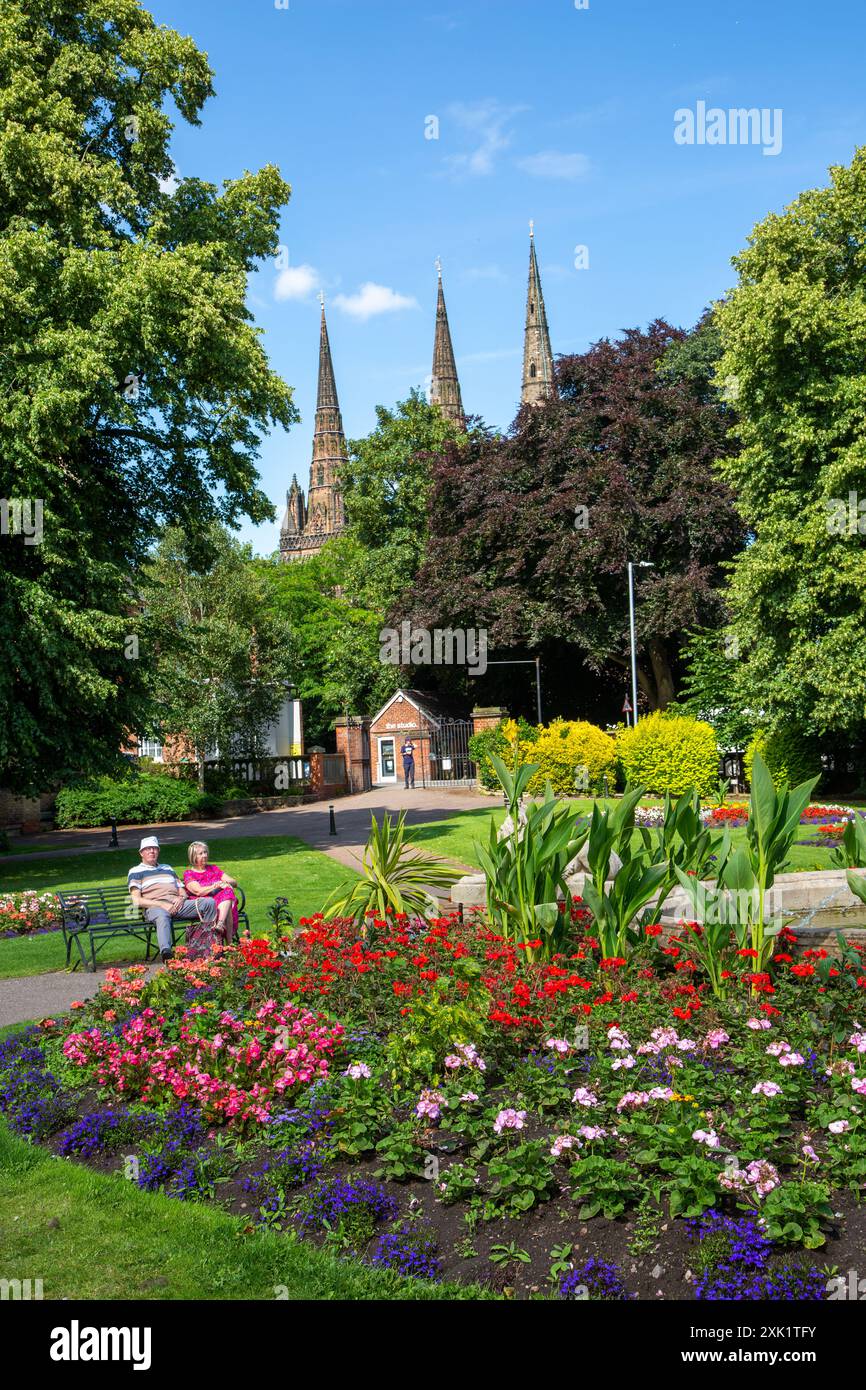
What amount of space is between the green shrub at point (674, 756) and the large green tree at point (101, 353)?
34.2ft

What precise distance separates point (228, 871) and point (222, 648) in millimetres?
18840

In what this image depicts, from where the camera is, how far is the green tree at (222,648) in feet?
113

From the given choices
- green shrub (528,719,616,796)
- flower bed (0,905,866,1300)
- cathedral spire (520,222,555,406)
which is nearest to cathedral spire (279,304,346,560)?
cathedral spire (520,222,555,406)

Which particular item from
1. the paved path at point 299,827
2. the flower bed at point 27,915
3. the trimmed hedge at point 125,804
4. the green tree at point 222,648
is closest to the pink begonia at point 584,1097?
the flower bed at point 27,915

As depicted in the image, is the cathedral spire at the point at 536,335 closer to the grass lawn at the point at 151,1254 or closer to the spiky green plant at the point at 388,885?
the spiky green plant at the point at 388,885

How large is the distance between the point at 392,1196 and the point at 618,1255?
3.52 ft

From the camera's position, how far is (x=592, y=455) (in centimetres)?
3628

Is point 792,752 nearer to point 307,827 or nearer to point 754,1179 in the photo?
point 307,827

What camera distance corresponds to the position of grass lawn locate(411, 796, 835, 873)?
13.8 m

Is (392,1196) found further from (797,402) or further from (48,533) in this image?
(797,402)

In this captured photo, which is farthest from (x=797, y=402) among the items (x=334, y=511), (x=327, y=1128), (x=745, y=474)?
(x=334, y=511)

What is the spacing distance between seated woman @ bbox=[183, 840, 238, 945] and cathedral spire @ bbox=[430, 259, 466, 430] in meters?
86.2

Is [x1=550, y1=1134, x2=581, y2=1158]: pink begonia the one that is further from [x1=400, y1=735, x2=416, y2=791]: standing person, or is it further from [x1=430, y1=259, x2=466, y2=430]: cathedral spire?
[x1=430, y1=259, x2=466, y2=430]: cathedral spire
